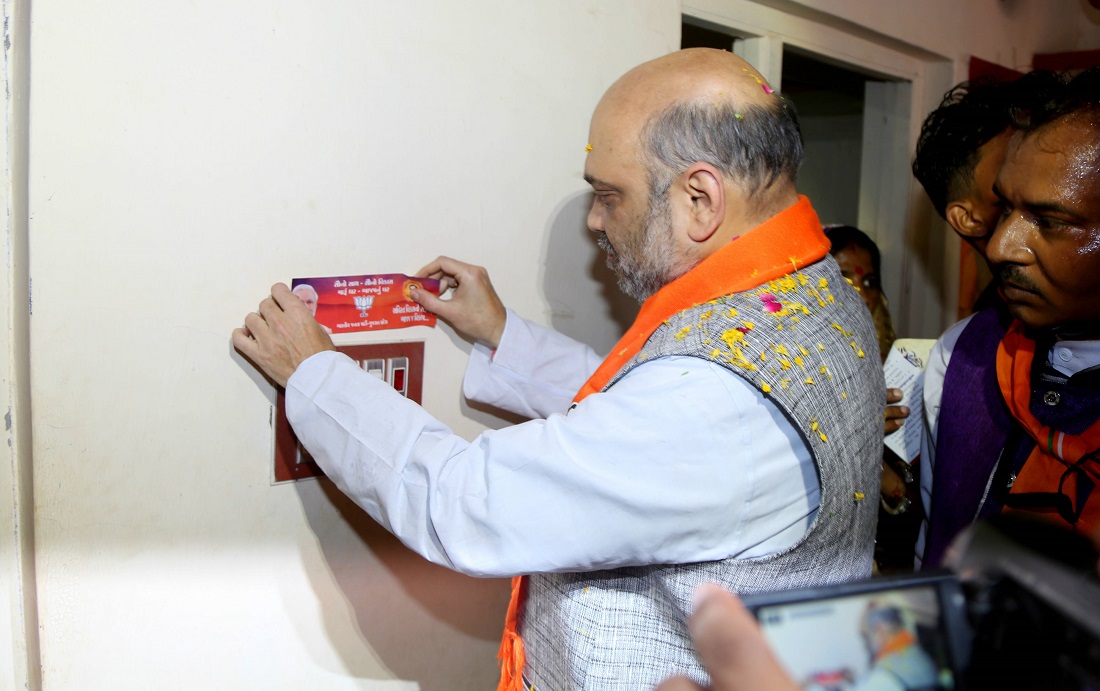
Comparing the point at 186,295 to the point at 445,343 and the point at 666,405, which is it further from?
the point at 666,405

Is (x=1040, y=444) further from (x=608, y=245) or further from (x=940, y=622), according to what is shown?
(x=940, y=622)

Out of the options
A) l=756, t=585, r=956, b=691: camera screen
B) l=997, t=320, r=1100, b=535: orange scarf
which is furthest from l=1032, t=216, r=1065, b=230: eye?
l=756, t=585, r=956, b=691: camera screen

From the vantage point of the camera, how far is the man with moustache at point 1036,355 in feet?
3.74

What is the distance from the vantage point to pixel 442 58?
1.27 meters

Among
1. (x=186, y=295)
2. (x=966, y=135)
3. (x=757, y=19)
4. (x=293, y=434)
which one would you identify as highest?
(x=757, y=19)

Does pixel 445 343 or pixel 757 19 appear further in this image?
pixel 757 19

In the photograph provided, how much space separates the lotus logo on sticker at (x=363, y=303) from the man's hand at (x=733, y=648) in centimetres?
93

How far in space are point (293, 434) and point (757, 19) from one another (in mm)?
1344

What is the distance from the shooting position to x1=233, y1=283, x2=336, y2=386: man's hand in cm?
110

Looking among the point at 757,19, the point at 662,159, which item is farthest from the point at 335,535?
the point at 757,19

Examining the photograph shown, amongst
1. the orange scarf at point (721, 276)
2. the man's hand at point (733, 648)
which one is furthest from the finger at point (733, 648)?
the orange scarf at point (721, 276)

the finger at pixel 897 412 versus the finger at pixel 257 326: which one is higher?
the finger at pixel 257 326

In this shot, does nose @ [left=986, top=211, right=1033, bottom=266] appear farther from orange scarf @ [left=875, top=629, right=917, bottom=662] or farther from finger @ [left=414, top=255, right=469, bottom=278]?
orange scarf @ [left=875, top=629, right=917, bottom=662]

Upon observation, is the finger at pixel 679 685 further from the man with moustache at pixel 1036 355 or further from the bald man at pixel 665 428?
the man with moustache at pixel 1036 355
